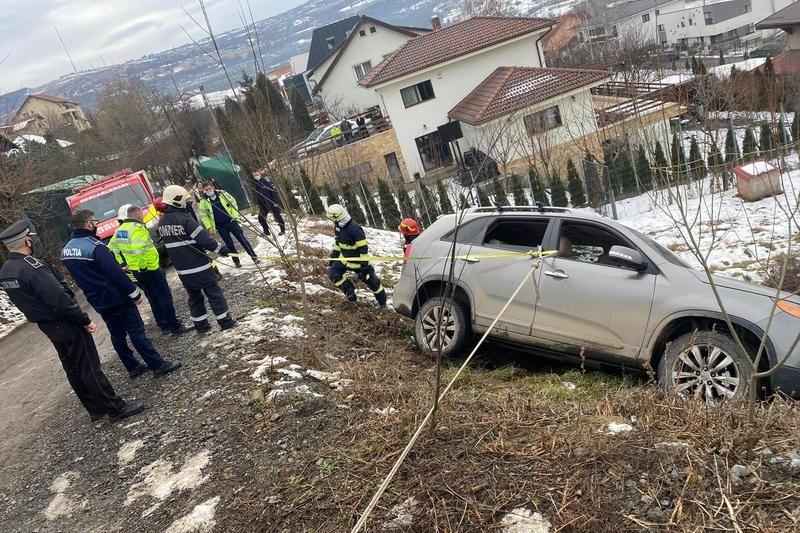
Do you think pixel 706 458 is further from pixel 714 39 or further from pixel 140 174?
pixel 714 39

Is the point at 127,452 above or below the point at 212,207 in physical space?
below

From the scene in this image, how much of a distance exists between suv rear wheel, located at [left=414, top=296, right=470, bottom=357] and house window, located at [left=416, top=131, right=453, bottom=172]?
77.0ft

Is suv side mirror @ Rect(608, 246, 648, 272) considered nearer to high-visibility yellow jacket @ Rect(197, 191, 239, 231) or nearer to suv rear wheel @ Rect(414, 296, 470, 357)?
suv rear wheel @ Rect(414, 296, 470, 357)

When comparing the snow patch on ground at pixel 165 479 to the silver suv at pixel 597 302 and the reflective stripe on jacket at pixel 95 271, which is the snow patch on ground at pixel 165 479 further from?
the silver suv at pixel 597 302

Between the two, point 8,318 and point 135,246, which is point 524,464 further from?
point 8,318

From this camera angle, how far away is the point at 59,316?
472 centimetres

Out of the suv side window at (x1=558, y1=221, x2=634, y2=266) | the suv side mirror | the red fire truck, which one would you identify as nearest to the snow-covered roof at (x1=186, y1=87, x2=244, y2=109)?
the red fire truck

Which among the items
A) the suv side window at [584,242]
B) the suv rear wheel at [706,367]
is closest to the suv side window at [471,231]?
the suv side window at [584,242]

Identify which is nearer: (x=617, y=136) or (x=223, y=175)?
(x=617, y=136)

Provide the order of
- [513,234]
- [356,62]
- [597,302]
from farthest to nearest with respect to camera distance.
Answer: [356,62]
[513,234]
[597,302]

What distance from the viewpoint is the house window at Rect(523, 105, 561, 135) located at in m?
19.9

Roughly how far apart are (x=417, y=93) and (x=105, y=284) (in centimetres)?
2400

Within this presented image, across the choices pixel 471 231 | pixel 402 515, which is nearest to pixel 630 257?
pixel 471 231

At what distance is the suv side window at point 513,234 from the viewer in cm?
560
